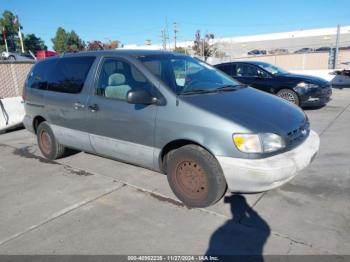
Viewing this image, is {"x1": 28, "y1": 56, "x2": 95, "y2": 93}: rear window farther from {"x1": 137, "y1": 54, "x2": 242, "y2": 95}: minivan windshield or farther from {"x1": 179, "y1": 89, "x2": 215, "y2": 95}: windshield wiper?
{"x1": 179, "y1": 89, "x2": 215, "y2": 95}: windshield wiper

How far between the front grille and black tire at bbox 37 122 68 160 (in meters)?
3.71

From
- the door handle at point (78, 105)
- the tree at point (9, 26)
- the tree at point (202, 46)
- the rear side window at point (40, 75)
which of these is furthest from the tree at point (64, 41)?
the door handle at point (78, 105)

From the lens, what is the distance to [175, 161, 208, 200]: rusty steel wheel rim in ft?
11.5

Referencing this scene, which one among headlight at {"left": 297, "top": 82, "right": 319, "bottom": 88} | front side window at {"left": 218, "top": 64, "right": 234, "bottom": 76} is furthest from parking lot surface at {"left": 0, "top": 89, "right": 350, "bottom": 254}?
front side window at {"left": 218, "top": 64, "right": 234, "bottom": 76}

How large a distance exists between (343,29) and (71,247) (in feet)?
222

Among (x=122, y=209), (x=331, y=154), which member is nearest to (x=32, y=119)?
(x=122, y=209)

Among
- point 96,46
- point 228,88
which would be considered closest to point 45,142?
point 228,88

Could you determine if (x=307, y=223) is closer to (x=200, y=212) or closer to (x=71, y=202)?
(x=200, y=212)

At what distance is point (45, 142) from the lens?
5578 mm

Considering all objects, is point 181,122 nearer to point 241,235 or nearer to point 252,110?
point 252,110

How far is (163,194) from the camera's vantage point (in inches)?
157

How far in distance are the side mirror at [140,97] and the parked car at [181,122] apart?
0.01 m

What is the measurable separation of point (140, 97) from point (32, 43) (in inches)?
2780

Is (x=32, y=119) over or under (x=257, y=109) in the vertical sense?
under
